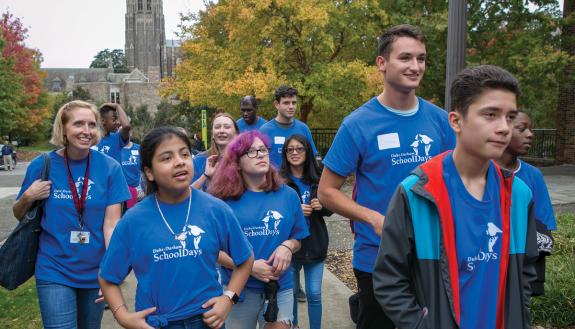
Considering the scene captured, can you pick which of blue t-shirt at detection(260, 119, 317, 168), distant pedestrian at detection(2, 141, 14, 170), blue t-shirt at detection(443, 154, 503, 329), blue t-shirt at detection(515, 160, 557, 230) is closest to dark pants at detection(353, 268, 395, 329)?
blue t-shirt at detection(443, 154, 503, 329)

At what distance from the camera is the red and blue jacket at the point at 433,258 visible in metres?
1.97

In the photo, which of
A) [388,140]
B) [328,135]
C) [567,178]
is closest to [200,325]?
[388,140]

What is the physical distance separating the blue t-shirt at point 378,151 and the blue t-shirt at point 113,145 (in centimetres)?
446

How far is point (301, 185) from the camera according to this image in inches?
187

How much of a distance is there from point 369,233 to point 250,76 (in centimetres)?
1167

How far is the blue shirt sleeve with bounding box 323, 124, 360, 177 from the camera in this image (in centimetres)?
304

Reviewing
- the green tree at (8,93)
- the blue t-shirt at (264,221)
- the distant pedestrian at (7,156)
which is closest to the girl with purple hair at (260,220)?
the blue t-shirt at (264,221)

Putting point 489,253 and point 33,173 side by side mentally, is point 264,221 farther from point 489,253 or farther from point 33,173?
point 489,253

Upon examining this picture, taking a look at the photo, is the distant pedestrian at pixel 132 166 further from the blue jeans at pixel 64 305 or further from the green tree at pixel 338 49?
the green tree at pixel 338 49

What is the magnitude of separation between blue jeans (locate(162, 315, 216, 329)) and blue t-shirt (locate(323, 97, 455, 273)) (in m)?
1.01

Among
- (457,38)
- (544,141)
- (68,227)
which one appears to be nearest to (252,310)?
(68,227)

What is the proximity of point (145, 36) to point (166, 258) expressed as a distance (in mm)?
111169

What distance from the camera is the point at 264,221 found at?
3486 mm

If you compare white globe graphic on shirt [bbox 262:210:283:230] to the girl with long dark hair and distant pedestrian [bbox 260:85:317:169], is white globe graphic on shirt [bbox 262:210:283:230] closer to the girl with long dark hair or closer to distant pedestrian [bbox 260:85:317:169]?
the girl with long dark hair
